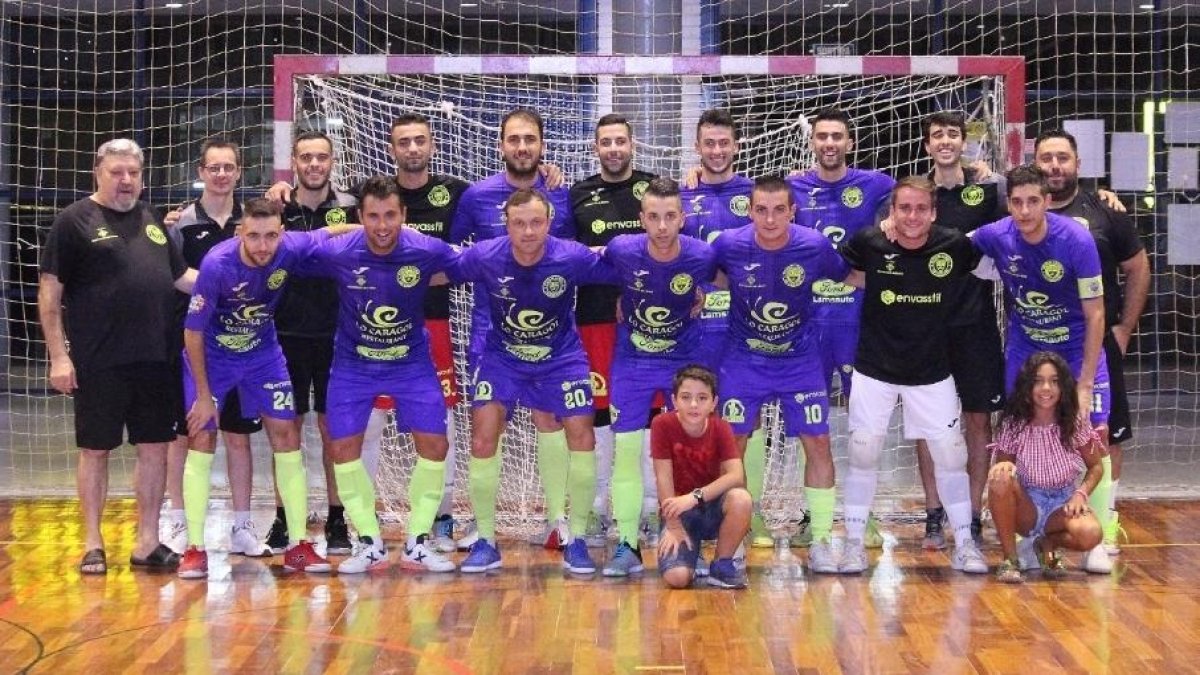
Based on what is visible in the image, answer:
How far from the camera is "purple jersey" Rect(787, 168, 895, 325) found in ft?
20.0

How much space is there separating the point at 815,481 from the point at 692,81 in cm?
261

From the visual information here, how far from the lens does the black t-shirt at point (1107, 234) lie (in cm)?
587

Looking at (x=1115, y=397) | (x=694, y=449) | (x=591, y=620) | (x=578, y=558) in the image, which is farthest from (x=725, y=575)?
(x=1115, y=397)

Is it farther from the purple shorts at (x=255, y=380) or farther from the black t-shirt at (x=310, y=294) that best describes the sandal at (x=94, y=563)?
the black t-shirt at (x=310, y=294)

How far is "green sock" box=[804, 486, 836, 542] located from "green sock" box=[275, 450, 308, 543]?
1.94 meters

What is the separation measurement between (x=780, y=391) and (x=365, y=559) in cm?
168

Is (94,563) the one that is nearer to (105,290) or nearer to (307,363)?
(105,290)

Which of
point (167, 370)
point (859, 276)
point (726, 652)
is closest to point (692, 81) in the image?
point (859, 276)

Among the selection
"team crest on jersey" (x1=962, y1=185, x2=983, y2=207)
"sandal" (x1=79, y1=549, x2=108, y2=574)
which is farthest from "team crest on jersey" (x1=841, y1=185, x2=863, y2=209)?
"sandal" (x1=79, y1=549, x2=108, y2=574)

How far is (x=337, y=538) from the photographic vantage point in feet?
19.9

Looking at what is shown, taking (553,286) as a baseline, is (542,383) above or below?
below

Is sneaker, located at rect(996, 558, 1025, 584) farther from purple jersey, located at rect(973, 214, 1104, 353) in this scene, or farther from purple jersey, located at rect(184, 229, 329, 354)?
purple jersey, located at rect(184, 229, 329, 354)

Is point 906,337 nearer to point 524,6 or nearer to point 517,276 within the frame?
point 517,276

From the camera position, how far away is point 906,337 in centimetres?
563
